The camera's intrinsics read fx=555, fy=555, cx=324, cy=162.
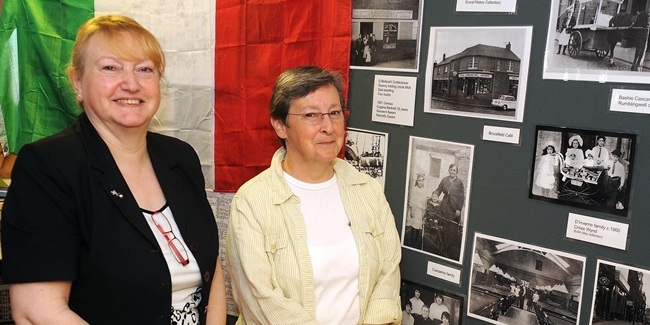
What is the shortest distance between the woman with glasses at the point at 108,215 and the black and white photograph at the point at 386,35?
0.84 meters

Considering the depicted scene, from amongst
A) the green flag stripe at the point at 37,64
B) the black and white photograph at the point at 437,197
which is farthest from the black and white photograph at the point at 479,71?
the green flag stripe at the point at 37,64

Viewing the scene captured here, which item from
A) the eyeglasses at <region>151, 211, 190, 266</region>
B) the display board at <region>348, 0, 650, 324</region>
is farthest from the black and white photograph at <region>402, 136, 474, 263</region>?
the eyeglasses at <region>151, 211, 190, 266</region>

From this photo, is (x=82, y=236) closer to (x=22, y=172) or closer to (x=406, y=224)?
(x=22, y=172)

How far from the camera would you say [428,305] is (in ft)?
6.74

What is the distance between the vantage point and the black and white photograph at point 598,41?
1.52m

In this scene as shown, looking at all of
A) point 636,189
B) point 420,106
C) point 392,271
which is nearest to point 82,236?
point 392,271

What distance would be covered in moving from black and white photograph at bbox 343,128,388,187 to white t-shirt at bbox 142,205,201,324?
87cm

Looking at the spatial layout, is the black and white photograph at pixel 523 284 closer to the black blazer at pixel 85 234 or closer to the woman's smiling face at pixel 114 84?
the black blazer at pixel 85 234

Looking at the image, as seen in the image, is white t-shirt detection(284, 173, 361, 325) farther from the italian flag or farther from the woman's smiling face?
the woman's smiling face

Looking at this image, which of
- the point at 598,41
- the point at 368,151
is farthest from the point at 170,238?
the point at 598,41

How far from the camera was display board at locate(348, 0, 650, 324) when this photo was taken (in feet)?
5.16

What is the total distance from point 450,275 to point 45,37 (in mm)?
2012

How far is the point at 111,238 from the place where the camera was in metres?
1.36

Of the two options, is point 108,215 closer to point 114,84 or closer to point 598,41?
point 114,84
